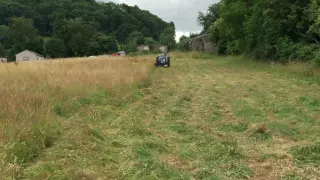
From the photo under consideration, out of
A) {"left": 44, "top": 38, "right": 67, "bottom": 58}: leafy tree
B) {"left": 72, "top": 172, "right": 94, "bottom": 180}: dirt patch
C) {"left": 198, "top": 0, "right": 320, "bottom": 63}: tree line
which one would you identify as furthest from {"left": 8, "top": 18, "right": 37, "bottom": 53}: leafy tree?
{"left": 72, "top": 172, "right": 94, "bottom": 180}: dirt patch

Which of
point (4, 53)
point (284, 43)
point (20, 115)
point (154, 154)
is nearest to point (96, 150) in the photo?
point (154, 154)

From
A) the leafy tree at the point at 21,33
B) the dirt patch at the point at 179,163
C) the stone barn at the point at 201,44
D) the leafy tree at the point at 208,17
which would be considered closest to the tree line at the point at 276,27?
the dirt patch at the point at 179,163

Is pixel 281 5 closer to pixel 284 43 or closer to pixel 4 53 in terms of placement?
pixel 284 43

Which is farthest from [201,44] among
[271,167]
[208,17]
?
[271,167]

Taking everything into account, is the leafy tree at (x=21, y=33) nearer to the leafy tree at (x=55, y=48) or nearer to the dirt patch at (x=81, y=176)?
the leafy tree at (x=55, y=48)

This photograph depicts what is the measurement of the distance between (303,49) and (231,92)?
10.2m

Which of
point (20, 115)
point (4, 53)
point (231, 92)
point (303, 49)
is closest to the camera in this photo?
point (20, 115)

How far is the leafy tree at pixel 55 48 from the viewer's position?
76.2m

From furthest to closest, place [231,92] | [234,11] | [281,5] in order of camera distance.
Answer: [234,11]
[281,5]
[231,92]

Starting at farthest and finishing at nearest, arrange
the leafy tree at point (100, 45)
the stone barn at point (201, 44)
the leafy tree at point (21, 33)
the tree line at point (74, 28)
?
the leafy tree at point (21, 33) → the tree line at point (74, 28) → the leafy tree at point (100, 45) → the stone barn at point (201, 44)

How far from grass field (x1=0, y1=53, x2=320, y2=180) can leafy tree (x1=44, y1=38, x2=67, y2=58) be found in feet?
215

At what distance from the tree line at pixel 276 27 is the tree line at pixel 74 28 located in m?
49.4

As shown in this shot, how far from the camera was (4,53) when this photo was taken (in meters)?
92.8

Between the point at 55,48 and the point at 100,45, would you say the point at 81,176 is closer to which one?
the point at 55,48
